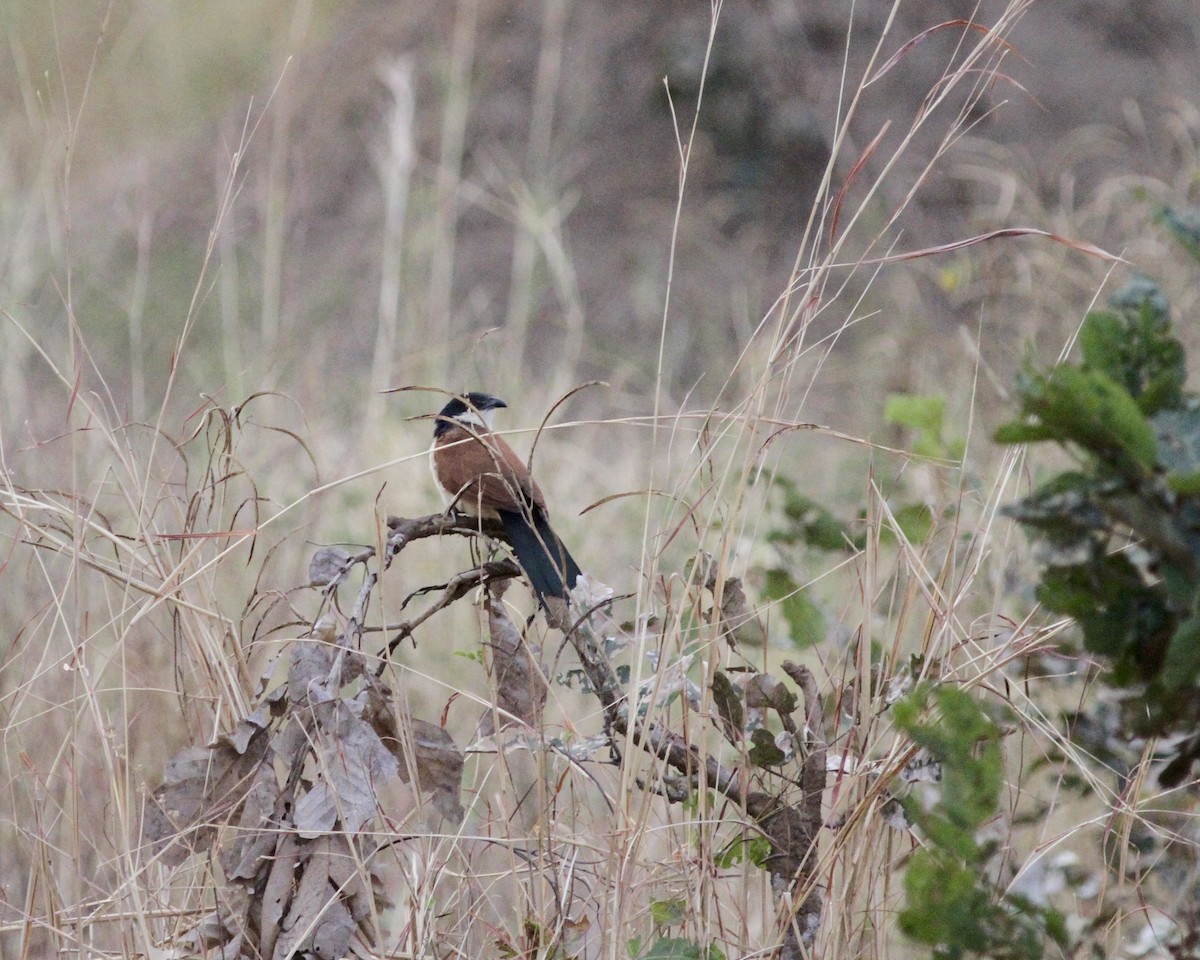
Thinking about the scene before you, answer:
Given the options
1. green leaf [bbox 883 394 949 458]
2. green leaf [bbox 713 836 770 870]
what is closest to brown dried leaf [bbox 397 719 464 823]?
green leaf [bbox 713 836 770 870]

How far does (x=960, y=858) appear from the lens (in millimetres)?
1157

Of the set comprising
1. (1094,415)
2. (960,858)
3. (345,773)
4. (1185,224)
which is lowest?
(345,773)

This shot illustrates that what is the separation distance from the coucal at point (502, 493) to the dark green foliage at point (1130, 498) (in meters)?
0.64

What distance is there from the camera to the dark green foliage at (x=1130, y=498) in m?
1.01

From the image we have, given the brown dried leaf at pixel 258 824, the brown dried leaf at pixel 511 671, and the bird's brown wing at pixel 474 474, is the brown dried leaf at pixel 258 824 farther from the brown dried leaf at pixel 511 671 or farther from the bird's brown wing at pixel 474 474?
the bird's brown wing at pixel 474 474

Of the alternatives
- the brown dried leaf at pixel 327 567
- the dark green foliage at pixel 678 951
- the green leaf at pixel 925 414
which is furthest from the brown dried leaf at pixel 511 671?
the green leaf at pixel 925 414

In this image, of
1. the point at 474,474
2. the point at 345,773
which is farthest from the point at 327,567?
the point at 474,474

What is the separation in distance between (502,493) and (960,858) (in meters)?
1.47

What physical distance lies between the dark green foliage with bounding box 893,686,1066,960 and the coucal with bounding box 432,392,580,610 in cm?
57

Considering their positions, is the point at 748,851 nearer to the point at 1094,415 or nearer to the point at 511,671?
the point at 511,671

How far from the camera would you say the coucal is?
1.74 metres

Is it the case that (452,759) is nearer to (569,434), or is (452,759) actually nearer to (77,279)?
(569,434)

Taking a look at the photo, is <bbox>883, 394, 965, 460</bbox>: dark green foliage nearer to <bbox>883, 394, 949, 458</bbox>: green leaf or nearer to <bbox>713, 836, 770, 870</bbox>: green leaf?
<bbox>883, 394, 949, 458</bbox>: green leaf

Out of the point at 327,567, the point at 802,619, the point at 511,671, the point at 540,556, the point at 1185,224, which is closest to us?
the point at 1185,224
